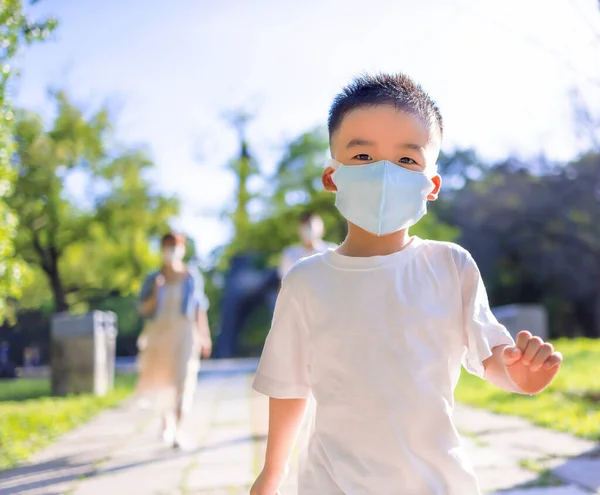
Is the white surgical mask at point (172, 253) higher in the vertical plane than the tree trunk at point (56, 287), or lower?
higher

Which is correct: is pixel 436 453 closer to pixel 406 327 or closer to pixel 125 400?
pixel 406 327

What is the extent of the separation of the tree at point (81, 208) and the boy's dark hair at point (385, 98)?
2014cm

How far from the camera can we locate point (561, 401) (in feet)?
25.6

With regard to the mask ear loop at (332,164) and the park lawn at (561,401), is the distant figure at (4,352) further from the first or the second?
the mask ear loop at (332,164)

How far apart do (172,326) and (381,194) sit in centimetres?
507

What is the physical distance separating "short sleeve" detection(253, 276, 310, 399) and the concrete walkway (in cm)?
140

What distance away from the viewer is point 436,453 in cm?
167

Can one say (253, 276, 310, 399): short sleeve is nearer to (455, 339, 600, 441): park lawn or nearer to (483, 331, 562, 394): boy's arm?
(483, 331, 562, 394): boy's arm

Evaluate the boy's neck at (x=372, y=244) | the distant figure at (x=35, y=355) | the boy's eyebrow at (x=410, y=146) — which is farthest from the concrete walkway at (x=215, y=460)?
the distant figure at (x=35, y=355)

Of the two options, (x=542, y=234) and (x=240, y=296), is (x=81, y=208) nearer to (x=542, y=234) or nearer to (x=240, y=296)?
(x=240, y=296)

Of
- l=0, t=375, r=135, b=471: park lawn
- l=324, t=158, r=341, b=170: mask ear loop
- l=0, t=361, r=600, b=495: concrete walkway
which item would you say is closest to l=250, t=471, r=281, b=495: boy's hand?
l=324, t=158, r=341, b=170: mask ear loop

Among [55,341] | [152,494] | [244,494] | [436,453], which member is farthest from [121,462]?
[55,341]

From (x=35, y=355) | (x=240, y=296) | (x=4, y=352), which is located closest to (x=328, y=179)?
(x=4, y=352)

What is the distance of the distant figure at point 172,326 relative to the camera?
259 inches
